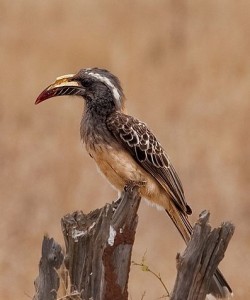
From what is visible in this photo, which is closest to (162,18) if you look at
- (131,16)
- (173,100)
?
(131,16)

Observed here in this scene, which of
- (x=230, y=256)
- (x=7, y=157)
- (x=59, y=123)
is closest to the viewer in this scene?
(x=230, y=256)

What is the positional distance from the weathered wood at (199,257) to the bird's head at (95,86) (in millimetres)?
1768

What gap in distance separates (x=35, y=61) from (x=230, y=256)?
432 cm

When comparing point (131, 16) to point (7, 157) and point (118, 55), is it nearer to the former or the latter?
point (118, 55)

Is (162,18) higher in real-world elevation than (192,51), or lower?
higher

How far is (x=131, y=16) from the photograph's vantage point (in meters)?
16.1

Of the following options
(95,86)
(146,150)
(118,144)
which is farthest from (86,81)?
(146,150)

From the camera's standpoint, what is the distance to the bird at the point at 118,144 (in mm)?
6742

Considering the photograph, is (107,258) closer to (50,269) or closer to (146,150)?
(50,269)

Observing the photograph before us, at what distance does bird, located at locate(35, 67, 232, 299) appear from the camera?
674 cm

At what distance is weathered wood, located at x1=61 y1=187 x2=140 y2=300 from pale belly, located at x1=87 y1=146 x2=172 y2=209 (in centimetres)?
131

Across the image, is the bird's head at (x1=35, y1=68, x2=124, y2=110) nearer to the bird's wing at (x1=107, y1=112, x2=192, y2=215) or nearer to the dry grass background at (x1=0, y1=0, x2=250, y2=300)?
the bird's wing at (x1=107, y1=112, x2=192, y2=215)

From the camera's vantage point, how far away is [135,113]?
13102mm

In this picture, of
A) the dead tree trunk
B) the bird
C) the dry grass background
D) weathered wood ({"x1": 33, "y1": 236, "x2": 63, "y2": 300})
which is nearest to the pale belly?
the bird
